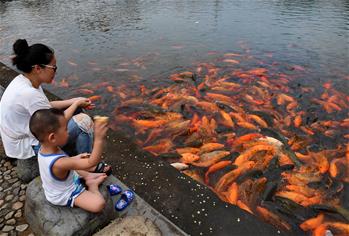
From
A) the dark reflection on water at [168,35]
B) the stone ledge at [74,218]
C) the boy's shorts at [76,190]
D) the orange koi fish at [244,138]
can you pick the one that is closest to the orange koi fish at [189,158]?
the orange koi fish at [244,138]

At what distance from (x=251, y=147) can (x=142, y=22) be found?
39.8ft

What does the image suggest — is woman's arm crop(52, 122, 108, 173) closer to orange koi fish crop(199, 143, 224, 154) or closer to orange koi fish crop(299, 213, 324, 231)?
orange koi fish crop(299, 213, 324, 231)

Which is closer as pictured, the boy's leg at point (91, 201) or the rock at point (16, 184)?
the boy's leg at point (91, 201)

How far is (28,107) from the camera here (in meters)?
3.59

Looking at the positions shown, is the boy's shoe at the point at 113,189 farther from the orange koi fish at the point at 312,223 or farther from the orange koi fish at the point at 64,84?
the orange koi fish at the point at 64,84

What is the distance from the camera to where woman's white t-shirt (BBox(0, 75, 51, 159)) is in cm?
357

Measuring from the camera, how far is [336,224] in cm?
459

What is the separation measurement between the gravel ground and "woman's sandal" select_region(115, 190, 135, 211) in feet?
3.32

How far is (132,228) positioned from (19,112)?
1.98 metres

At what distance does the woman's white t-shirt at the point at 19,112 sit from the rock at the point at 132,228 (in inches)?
63.1

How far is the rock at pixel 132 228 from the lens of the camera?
3000mm

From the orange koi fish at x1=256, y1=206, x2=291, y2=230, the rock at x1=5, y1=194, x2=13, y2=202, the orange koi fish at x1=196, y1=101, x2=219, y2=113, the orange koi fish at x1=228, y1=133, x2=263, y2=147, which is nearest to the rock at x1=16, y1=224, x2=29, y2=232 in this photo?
the rock at x1=5, y1=194, x2=13, y2=202

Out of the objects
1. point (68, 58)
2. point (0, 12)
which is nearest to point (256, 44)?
point (68, 58)

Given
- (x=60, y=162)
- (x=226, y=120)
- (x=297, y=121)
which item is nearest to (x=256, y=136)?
(x=226, y=120)
